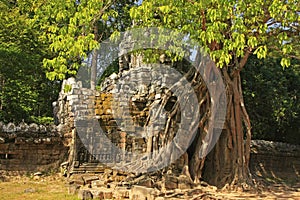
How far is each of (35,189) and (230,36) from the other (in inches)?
229

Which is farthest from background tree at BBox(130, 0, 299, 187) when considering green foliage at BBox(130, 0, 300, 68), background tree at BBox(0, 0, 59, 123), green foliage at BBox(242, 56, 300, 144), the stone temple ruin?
background tree at BBox(0, 0, 59, 123)

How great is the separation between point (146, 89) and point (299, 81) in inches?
293

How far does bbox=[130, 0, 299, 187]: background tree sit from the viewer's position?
712 cm

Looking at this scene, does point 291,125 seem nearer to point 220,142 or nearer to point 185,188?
point 220,142

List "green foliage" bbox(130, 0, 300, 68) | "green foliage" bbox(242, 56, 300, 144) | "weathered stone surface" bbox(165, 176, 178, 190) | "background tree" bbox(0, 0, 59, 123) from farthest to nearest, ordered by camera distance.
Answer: "background tree" bbox(0, 0, 59, 123)
"green foliage" bbox(242, 56, 300, 144)
"weathered stone surface" bbox(165, 176, 178, 190)
"green foliage" bbox(130, 0, 300, 68)

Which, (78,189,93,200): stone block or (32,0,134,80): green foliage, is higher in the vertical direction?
(32,0,134,80): green foliage

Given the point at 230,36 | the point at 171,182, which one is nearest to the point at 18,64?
the point at 171,182

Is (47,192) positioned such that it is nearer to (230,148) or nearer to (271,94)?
(230,148)

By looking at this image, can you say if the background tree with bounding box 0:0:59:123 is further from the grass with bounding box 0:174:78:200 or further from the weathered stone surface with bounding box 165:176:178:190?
the weathered stone surface with bounding box 165:176:178:190

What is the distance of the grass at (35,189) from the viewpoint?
28.1ft

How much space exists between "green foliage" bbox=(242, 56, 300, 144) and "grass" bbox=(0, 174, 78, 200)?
8517mm

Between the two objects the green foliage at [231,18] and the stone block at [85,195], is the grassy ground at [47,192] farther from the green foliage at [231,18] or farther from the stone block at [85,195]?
the green foliage at [231,18]

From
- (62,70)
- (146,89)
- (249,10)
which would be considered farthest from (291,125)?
(62,70)

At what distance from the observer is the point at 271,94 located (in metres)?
16.0
